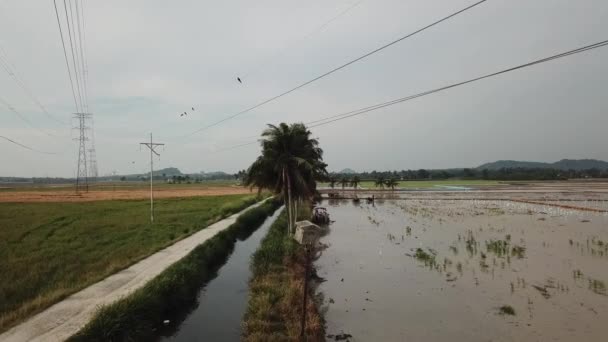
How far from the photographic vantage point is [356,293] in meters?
12.9

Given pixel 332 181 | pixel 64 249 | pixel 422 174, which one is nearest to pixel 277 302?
pixel 64 249

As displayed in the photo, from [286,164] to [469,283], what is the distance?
11563mm

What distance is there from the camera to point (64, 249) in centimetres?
1800

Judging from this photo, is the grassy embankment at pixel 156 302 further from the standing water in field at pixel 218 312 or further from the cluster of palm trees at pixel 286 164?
the cluster of palm trees at pixel 286 164

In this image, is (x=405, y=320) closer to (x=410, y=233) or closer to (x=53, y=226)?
(x=410, y=233)

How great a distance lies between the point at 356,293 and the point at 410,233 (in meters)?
13.6

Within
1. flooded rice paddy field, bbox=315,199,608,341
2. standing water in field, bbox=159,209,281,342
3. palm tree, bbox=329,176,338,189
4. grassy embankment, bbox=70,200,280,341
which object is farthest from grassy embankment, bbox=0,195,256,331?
palm tree, bbox=329,176,338,189

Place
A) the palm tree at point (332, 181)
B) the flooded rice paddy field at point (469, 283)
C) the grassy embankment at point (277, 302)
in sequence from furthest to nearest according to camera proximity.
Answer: the palm tree at point (332, 181) → the flooded rice paddy field at point (469, 283) → the grassy embankment at point (277, 302)

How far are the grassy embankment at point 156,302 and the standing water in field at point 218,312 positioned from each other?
1.39ft

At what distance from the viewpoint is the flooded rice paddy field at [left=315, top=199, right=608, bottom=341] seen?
9695 millimetres

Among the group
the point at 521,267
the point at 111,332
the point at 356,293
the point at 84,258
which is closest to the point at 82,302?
the point at 111,332

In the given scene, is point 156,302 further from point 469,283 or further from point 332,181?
point 332,181

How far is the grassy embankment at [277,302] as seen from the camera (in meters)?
8.92

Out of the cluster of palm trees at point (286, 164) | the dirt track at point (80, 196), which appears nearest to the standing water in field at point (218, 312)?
the cluster of palm trees at point (286, 164)
